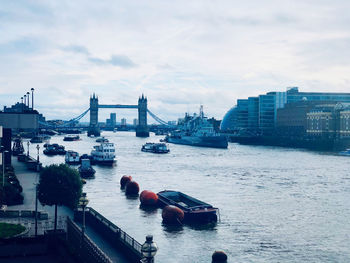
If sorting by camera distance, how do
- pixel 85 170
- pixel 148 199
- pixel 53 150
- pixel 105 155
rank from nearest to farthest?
pixel 148 199 → pixel 85 170 → pixel 105 155 → pixel 53 150

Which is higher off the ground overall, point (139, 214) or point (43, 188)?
point (43, 188)

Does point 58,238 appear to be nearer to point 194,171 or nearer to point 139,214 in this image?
point 139,214

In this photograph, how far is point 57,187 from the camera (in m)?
26.5

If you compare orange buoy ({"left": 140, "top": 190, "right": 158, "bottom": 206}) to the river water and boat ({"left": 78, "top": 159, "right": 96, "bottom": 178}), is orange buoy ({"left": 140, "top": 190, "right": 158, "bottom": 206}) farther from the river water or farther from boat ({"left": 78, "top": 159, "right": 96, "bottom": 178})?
boat ({"left": 78, "top": 159, "right": 96, "bottom": 178})

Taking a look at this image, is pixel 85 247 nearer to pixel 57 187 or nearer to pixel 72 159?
pixel 57 187

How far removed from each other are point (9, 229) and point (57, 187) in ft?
11.2

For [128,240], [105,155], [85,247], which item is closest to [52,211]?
[128,240]

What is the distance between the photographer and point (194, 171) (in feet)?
240

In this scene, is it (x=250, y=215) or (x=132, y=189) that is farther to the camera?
(x=132, y=189)

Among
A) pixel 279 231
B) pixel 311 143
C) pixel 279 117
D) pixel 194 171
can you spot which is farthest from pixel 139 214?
pixel 279 117

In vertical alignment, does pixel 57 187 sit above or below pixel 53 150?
above

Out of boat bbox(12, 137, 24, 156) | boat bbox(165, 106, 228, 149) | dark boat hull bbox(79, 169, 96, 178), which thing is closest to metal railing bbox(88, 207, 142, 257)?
dark boat hull bbox(79, 169, 96, 178)

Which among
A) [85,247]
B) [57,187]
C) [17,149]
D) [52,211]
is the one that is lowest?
[52,211]

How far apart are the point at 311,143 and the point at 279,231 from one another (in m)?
122
